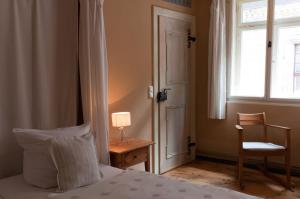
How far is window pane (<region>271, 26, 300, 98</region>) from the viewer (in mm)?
3770

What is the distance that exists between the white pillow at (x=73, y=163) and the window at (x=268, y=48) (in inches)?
110

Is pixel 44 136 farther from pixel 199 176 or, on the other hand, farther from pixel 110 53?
pixel 199 176

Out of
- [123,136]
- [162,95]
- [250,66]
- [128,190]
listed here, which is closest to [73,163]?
[128,190]

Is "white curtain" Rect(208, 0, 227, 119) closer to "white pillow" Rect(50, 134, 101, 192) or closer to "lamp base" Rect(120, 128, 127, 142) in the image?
"lamp base" Rect(120, 128, 127, 142)

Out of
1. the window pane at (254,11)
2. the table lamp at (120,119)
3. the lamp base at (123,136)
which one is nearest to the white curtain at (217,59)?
the window pane at (254,11)

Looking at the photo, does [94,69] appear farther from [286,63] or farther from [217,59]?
[286,63]

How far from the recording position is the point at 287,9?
12.3ft

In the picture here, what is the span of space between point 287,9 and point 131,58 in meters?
2.17

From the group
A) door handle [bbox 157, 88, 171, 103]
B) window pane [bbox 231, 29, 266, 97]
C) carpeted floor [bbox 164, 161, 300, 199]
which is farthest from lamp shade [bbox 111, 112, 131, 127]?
window pane [bbox 231, 29, 266, 97]

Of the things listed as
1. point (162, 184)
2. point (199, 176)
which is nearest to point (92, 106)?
point (162, 184)

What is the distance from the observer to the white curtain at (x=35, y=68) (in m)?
2.16

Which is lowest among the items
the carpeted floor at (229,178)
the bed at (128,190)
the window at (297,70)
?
the carpeted floor at (229,178)

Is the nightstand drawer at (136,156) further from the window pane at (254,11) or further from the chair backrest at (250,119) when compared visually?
the window pane at (254,11)

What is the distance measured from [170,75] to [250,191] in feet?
5.66
